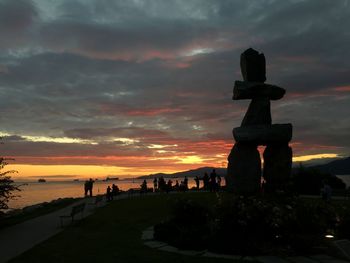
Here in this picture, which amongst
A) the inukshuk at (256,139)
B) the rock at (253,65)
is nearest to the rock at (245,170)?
the inukshuk at (256,139)

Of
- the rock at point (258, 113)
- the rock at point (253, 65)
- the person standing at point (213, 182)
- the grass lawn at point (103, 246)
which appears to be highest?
the rock at point (253, 65)

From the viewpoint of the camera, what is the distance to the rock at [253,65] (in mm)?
18375

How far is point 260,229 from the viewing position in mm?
11703

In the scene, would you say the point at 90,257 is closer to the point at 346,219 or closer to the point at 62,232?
the point at 62,232

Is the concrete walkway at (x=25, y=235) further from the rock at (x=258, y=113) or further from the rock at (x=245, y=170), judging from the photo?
the rock at (x=258, y=113)

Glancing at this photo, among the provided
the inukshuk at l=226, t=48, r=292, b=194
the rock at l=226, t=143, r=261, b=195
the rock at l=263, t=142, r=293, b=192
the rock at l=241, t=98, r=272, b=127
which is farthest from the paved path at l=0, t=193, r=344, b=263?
the rock at l=241, t=98, r=272, b=127

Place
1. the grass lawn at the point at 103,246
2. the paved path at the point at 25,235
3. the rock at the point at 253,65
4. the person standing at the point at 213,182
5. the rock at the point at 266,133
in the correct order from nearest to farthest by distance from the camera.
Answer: the grass lawn at the point at 103,246 < the paved path at the point at 25,235 < the rock at the point at 266,133 < the rock at the point at 253,65 < the person standing at the point at 213,182

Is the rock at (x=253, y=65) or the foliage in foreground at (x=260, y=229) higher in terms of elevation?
the rock at (x=253, y=65)

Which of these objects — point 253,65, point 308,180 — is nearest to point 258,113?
point 253,65

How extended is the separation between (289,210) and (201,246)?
100 inches

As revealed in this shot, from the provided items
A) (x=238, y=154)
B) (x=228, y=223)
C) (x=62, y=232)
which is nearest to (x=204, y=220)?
(x=228, y=223)

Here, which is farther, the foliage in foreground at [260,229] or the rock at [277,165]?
the rock at [277,165]

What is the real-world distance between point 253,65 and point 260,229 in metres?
8.60

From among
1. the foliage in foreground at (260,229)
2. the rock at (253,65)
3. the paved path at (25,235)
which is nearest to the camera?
the foliage in foreground at (260,229)
